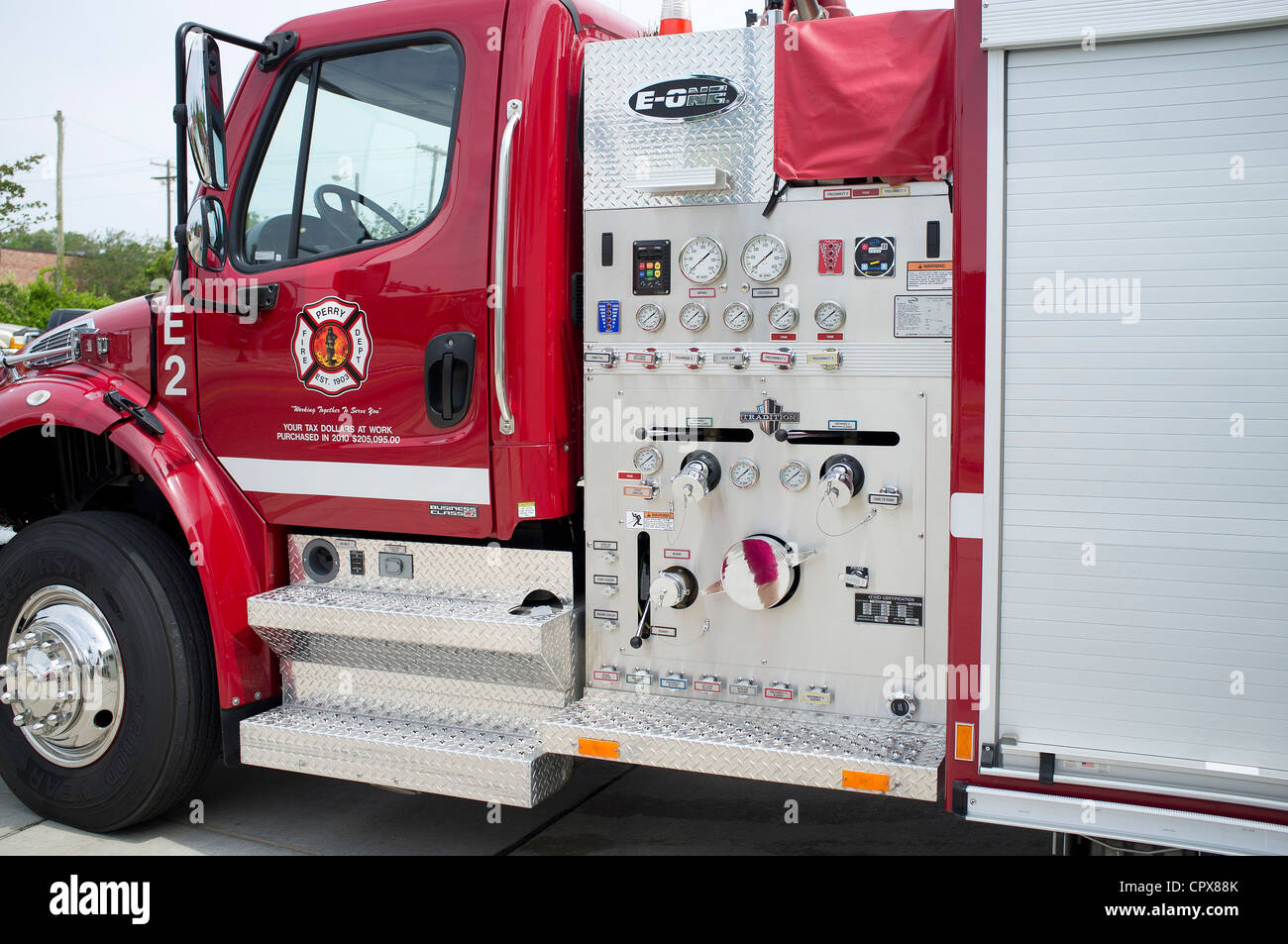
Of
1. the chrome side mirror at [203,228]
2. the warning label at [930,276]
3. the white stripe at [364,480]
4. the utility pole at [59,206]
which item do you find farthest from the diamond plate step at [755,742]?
the utility pole at [59,206]

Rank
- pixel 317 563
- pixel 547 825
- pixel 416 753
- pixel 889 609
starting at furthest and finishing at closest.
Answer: pixel 547 825
pixel 317 563
pixel 416 753
pixel 889 609

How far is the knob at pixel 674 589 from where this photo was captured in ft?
11.1

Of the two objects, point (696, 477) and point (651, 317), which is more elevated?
point (651, 317)

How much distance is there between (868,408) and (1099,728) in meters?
1.07

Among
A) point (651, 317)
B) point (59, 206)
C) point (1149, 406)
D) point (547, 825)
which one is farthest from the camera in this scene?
point (59, 206)

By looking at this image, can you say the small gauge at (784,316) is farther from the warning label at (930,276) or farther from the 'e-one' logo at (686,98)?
the 'e-one' logo at (686,98)

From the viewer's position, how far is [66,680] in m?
4.00

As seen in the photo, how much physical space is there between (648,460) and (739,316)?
54 centimetres

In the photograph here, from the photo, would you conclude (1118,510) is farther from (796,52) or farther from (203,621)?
(203,621)

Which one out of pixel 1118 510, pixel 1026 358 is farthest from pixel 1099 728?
pixel 1026 358

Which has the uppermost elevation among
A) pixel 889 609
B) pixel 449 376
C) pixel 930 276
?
pixel 930 276

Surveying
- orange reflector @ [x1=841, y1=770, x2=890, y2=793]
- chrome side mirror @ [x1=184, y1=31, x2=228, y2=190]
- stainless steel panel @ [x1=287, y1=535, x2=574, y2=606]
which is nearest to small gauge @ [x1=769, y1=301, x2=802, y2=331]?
stainless steel panel @ [x1=287, y1=535, x2=574, y2=606]

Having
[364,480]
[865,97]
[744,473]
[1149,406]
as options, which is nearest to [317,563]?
[364,480]

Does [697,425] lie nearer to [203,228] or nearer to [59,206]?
[203,228]
